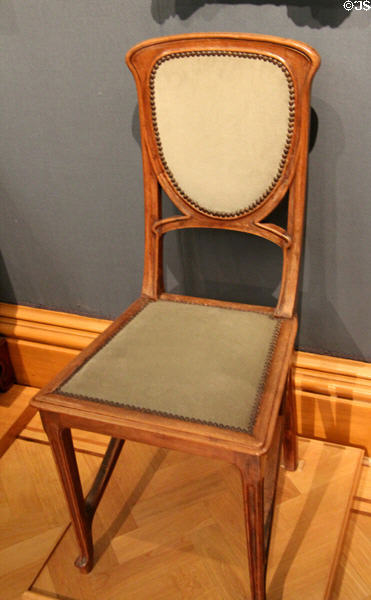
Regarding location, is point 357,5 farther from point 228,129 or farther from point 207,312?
point 207,312

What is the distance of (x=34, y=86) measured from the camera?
152 centimetres

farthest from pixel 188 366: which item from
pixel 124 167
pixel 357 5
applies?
pixel 357 5

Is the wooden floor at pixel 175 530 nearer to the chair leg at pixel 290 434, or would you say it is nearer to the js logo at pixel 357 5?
the chair leg at pixel 290 434

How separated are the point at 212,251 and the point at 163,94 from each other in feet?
1.57

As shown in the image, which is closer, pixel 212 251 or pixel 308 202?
pixel 308 202

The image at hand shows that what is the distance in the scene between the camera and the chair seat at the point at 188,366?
1057 millimetres

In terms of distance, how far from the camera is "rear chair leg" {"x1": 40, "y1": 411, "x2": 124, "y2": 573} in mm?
1144

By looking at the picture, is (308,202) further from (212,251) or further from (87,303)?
(87,303)

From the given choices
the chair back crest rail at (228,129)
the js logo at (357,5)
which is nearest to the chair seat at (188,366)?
the chair back crest rail at (228,129)

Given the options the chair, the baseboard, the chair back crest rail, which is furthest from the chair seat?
the baseboard

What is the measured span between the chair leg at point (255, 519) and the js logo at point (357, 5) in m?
0.97

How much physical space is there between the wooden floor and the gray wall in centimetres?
44

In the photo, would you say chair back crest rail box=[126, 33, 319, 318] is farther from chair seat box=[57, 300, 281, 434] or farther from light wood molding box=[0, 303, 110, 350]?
light wood molding box=[0, 303, 110, 350]

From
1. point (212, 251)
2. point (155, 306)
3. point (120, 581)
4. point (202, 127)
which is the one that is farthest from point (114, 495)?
point (202, 127)
